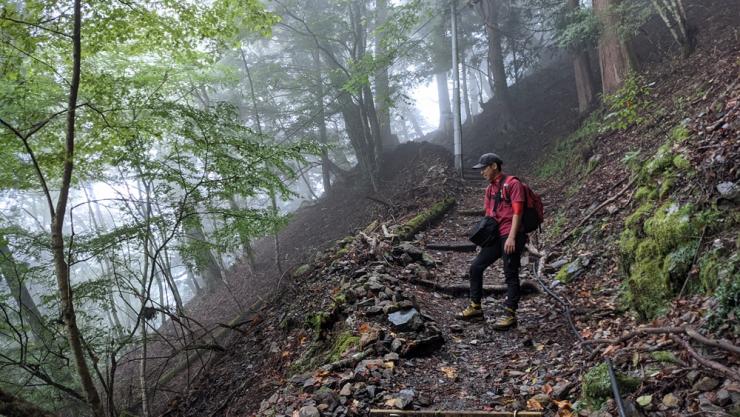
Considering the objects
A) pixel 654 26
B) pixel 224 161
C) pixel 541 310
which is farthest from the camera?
pixel 654 26

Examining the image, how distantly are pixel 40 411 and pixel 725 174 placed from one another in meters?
7.17

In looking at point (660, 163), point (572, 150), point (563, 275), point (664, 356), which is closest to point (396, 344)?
point (664, 356)

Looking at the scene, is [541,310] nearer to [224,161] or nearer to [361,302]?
[361,302]

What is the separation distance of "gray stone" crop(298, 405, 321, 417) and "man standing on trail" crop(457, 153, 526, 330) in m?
2.49

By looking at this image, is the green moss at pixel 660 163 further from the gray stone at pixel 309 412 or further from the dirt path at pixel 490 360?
the gray stone at pixel 309 412

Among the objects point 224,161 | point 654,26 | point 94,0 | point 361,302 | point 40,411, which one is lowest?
point 361,302

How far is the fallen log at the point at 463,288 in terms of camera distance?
6073mm

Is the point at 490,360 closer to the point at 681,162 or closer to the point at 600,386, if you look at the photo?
the point at 600,386

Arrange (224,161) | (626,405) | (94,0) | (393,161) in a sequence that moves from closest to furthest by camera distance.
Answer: (626,405), (94,0), (224,161), (393,161)

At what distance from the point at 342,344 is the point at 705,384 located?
351 centimetres

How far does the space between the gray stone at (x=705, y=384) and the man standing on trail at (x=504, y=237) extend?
2379 mm

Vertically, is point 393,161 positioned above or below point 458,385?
above

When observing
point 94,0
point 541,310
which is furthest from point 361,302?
point 94,0

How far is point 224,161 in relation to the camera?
6926 mm
